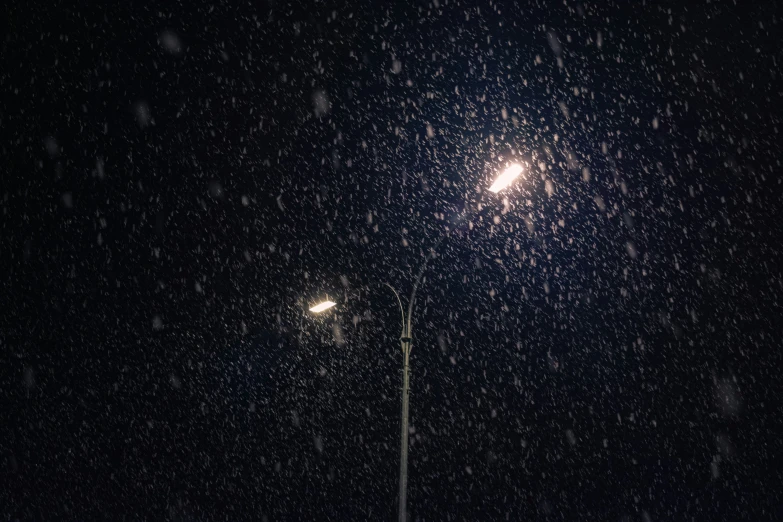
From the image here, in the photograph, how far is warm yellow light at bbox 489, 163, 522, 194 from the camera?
28.5 ft

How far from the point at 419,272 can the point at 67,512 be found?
36.3 m

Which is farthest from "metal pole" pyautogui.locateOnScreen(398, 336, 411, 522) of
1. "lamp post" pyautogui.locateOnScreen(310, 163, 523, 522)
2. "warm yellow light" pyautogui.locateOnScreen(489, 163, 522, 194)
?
"warm yellow light" pyautogui.locateOnScreen(489, 163, 522, 194)

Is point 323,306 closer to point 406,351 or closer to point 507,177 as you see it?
point 406,351

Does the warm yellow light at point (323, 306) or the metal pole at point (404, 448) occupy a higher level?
the warm yellow light at point (323, 306)

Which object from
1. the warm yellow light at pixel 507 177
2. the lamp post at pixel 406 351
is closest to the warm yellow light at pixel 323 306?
the lamp post at pixel 406 351

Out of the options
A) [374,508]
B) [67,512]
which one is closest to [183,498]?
[67,512]

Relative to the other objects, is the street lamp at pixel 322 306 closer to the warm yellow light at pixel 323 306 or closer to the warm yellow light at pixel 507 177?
the warm yellow light at pixel 323 306

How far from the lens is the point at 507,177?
888cm

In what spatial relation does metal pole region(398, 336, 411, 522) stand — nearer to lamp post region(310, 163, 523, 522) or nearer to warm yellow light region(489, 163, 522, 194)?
lamp post region(310, 163, 523, 522)

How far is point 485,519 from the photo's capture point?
32.8 meters

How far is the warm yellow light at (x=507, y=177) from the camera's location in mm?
8695

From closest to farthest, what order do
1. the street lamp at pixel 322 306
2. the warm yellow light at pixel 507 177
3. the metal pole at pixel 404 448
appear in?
the warm yellow light at pixel 507 177 → the metal pole at pixel 404 448 → the street lamp at pixel 322 306

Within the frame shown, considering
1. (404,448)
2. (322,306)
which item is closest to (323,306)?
(322,306)

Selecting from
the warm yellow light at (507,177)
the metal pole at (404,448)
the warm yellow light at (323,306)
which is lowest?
the metal pole at (404,448)
